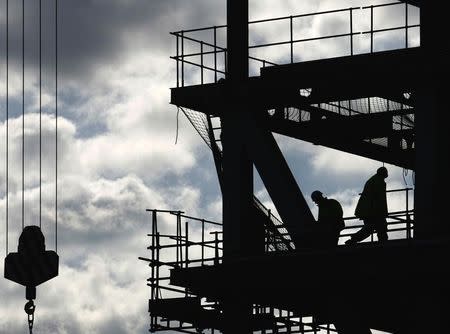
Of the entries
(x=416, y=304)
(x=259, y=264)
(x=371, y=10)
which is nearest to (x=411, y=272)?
(x=416, y=304)

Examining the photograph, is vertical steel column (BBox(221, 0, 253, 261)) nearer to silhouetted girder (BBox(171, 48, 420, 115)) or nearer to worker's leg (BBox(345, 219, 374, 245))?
silhouetted girder (BBox(171, 48, 420, 115))

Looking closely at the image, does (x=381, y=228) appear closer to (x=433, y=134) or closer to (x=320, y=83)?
(x=433, y=134)

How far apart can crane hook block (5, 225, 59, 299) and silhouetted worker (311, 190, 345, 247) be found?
17.9 ft

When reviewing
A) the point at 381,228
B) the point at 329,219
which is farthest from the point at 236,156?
the point at 381,228

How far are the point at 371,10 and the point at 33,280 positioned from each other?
28.9ft

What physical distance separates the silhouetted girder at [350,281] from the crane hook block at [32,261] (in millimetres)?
2690

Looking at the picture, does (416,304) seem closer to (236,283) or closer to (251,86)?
(236,283)

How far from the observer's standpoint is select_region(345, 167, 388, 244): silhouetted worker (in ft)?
105

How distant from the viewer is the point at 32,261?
3359 centimetres

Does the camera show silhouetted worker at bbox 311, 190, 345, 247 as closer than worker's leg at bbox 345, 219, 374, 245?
No

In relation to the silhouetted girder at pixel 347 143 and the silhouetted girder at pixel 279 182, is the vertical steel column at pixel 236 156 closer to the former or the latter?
the silhouetted girder at pixel 279 182

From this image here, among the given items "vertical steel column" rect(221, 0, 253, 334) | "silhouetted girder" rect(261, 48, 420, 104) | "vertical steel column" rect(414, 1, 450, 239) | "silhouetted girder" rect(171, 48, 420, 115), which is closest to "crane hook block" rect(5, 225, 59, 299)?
"vertical steel column" rect(221, 0, 253, 334)

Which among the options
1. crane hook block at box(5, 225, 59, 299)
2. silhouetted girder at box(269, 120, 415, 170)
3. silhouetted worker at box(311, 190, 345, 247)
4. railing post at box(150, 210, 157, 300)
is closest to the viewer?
silhouetted worker at box(311, 190, 345, 247)

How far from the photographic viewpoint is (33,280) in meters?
33.5
